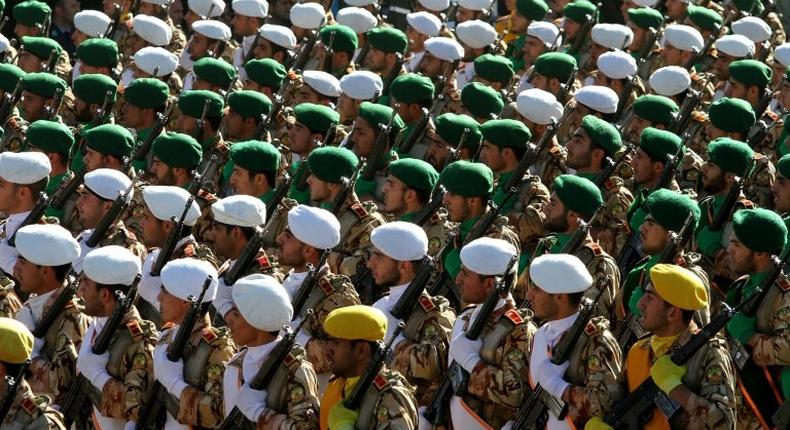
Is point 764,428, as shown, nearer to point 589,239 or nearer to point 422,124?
point 589,239

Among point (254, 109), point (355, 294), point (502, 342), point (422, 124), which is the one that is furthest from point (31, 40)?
point (502, 342)

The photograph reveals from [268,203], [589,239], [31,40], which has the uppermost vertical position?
[589,239]

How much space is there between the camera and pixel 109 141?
1335cm

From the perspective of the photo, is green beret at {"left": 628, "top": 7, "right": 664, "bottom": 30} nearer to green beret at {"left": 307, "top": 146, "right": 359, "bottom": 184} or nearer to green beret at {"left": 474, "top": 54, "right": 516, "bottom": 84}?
green beret at {"left": 474, "top": 54, "right": 516, "bottom": 84}

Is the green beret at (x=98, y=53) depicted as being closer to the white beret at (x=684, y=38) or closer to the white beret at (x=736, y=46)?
the white beret at (x=684, y=38)

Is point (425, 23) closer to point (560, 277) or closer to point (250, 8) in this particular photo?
point (250, 8)

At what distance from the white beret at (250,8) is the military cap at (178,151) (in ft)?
17.0

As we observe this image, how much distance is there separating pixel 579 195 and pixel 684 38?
5733mm

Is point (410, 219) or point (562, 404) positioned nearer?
point (562, 404)

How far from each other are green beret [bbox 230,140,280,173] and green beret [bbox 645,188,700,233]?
9.48 ft

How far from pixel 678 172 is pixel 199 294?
5042mm

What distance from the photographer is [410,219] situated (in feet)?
40.3

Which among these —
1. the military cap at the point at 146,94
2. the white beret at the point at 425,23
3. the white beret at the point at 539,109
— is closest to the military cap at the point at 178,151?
the military cap at the point at 146,94

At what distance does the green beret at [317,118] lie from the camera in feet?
46.1
